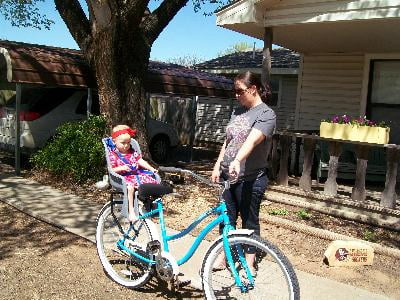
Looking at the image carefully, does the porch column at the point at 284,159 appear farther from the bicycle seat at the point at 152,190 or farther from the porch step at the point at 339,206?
the bicycle seat at the point at 152,190

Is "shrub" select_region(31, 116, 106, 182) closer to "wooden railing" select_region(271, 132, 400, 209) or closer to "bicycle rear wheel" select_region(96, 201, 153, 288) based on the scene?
"wooden railing" select_region(271, 132, 400, 209)

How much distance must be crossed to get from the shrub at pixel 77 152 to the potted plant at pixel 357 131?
4.14m

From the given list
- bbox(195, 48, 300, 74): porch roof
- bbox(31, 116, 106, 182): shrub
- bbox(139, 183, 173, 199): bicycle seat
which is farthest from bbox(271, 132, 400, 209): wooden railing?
bbox(195, 48, 300, 74): porch roof

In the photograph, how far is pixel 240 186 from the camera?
13.7 ft

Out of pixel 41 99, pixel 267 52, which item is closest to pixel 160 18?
pixel 267 52

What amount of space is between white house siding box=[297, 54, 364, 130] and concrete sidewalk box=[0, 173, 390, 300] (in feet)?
18.2

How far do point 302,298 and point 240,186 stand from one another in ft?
3.72

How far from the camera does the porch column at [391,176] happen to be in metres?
6.56

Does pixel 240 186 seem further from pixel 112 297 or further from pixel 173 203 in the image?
pixel 173 203

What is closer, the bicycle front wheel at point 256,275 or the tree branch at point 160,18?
the bicycle front wheel at point 256,275

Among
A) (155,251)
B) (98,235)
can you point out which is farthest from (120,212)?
(155,251)

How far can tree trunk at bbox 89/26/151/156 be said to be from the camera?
28.4 ft

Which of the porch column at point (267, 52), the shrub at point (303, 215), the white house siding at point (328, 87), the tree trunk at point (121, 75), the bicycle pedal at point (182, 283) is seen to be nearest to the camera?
the bicycle pedal at point (182, 283)

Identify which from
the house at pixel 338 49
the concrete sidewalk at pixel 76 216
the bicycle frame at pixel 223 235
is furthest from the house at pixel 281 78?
the bicycle frame at pixel 223 235
